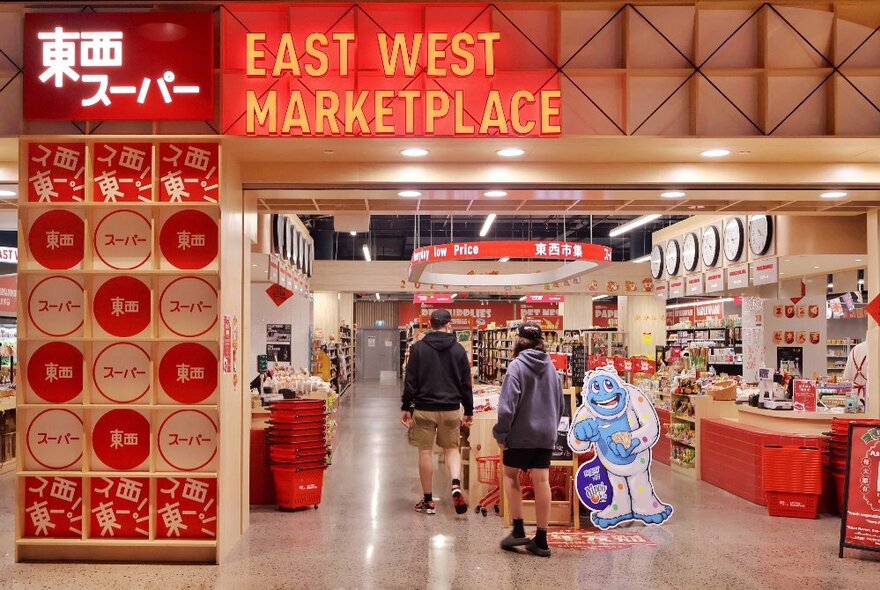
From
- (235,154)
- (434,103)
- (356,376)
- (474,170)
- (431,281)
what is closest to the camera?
(434,103)

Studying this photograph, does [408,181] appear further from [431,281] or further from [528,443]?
[431,281]

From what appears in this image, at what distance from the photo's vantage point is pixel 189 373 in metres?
5.40

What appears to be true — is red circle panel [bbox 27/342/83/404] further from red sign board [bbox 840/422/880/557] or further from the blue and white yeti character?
red sign board [bbox 840/422/880/557]

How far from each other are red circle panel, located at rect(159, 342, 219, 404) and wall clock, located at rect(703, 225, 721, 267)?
329 inches

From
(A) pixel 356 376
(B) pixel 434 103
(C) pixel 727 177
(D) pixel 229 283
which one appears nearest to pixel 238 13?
(B) pixel 434 103

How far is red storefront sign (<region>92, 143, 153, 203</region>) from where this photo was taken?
539cm

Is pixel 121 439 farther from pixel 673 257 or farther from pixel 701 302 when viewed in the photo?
pixel 701 302

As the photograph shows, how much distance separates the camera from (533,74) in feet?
18.0

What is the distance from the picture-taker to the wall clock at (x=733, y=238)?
10633 millimetres

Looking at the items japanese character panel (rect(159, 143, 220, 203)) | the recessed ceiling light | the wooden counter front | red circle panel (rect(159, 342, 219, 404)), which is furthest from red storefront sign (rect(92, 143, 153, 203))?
the wooden counter front

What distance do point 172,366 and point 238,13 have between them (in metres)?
2.52

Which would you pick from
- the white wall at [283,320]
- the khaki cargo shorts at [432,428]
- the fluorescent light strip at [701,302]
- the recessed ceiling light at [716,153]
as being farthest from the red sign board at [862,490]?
the fluorescent light strip at [701,302]

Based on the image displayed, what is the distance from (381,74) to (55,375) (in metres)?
3.09

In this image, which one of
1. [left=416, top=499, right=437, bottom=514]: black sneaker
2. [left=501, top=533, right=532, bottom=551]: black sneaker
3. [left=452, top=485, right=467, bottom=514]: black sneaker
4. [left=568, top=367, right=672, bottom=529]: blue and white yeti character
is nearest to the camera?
[left=501, top=533, right=532, bottom=551]: black sneaker
